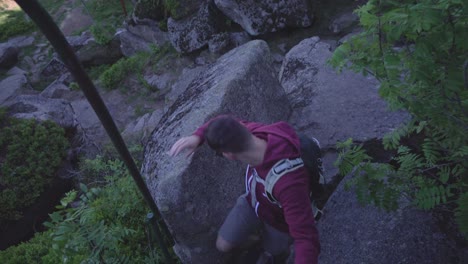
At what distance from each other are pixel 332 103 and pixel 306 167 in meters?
2.38

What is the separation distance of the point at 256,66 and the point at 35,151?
5.26 m

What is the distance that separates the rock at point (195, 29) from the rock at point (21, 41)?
8.61m

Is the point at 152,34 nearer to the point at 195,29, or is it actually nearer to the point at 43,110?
the point at 195,29

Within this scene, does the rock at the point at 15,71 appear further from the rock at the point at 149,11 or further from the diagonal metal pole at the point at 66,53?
the diagonal metal pole at the point at 66,53

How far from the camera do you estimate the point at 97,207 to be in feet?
12.2

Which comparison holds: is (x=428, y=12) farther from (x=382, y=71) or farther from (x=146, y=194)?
(x=146, y=194)

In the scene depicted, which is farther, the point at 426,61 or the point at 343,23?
the point at 343,23

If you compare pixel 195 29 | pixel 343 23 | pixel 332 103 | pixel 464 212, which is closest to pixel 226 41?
pixel 195 29

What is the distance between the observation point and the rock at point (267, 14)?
309 inches

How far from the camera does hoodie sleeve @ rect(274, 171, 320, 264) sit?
228cm

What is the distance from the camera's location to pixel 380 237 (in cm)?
309

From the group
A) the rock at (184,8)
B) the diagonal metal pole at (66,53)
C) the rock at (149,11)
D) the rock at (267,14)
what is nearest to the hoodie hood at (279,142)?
the diagonal metal pole at (66,53)

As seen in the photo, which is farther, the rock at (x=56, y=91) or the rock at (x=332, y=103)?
the rock at (x=56, y=91)

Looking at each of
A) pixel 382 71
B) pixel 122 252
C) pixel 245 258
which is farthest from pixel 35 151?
pixel 382 71
